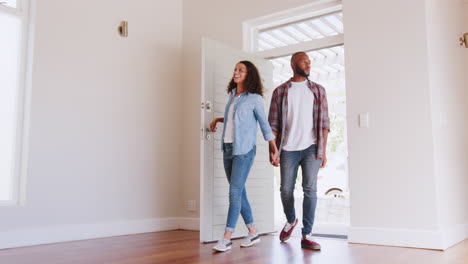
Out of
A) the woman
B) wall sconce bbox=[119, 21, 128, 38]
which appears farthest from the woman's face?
wall sconce bbox=[119, 21, 128, 38]

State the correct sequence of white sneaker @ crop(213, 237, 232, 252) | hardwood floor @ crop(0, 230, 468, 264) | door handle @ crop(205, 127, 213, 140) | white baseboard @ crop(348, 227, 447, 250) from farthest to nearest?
door handle @ crop(205, 127, 213, 140) → white baseboard @ crop(348, 227, 447, 250) → white sneaker @ crop(213, 237, 232, 252) → hardwood floor @ crop(0, 230, 468, 264)

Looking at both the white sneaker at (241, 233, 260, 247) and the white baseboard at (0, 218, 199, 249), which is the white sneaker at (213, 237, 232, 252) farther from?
the white baseboard at (0, 218, 199, 249)

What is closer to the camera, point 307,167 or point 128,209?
point 307,167

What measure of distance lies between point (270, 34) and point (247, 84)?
1.54 m

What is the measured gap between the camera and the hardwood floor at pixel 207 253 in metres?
2.52

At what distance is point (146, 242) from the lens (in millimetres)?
3348

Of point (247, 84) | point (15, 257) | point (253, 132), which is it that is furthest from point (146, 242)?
point (247, 84)

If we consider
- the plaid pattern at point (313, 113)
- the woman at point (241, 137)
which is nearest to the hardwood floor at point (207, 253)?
the woman at point (241, 137)

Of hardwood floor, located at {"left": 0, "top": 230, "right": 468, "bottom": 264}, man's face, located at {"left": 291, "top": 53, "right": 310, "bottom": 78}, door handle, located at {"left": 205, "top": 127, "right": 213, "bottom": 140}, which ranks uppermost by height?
man's face, located at {"left": 291, "top": 53, "right": 310, "bottom": 78}

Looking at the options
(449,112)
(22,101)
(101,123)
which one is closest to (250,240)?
(101,123)

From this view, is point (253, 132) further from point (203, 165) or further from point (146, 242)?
point (146, 242)

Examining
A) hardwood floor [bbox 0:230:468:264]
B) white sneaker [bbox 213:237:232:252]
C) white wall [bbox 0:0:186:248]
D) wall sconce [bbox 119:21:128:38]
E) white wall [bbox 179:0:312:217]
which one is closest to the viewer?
hardwood floor [bbox 0:230:468:264]

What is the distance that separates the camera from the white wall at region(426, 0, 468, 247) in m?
3.16

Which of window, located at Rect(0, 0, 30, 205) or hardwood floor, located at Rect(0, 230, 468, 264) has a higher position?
window, located at Rect(0, 0, 30, 205)
